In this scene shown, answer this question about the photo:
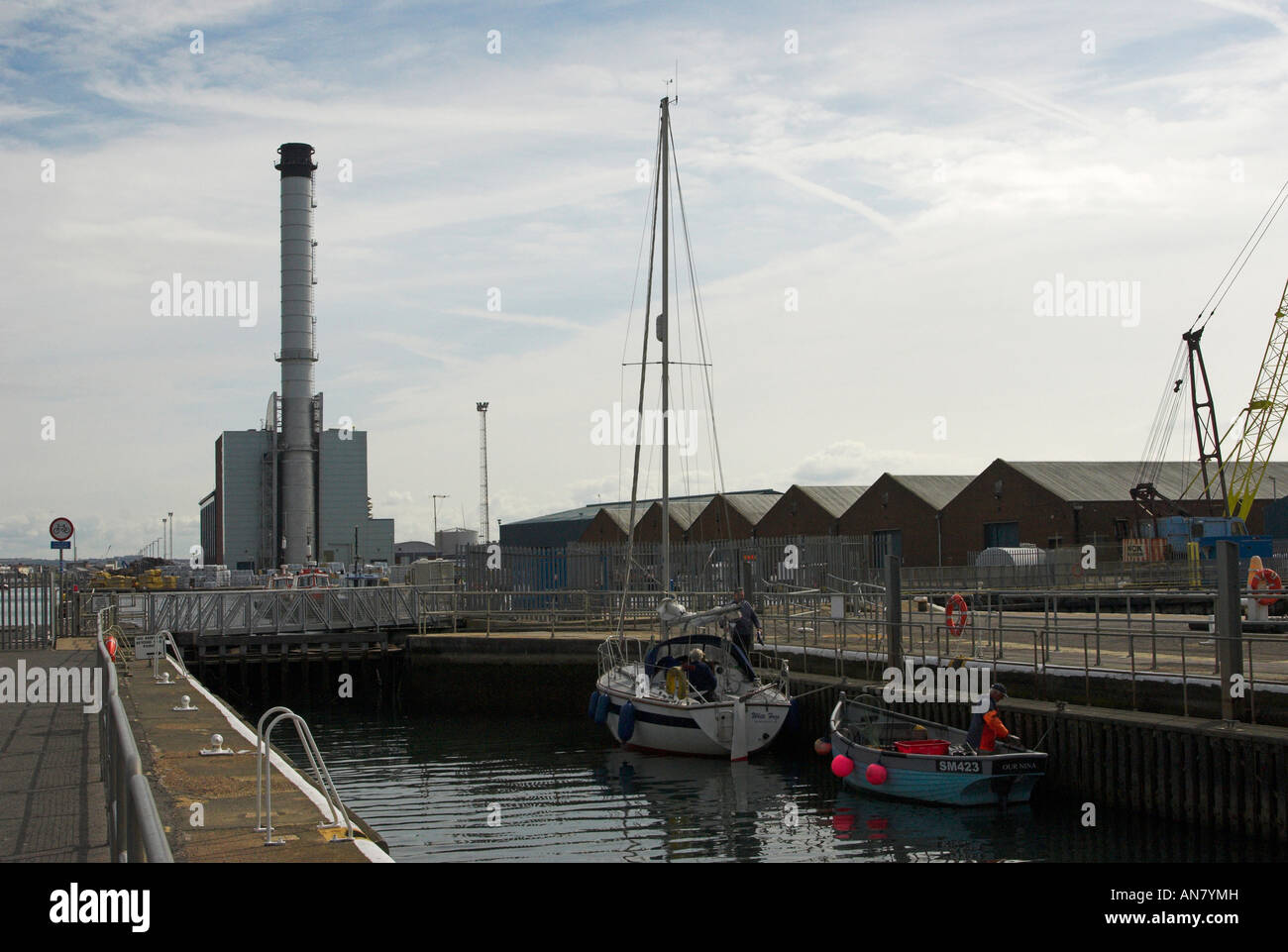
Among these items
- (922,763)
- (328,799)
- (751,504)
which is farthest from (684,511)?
(328,799)

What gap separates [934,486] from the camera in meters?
73.0

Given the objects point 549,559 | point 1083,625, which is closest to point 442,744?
point 549,559

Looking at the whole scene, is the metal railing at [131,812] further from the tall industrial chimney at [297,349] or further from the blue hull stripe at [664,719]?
the tall industrial chimney at [297,349]

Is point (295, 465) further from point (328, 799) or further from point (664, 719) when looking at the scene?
point (328, 799)

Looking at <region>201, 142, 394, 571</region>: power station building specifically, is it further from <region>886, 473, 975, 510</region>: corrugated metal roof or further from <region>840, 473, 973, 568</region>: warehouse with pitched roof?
<region>886, 473, 975, 510</region>: corrugated metal roof

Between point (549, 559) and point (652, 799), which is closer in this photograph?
point (652, 799)

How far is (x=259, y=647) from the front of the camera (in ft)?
114

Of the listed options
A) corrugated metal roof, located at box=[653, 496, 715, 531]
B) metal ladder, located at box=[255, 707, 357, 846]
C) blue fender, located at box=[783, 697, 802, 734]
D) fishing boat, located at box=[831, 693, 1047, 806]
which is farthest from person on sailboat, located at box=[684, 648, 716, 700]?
corrugated metal roof, located at box=[653, 496, 715, 531]

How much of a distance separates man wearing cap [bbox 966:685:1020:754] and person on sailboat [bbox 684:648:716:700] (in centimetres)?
632

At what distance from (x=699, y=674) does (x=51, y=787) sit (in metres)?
13.8

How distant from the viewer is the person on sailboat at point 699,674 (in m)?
24.2
